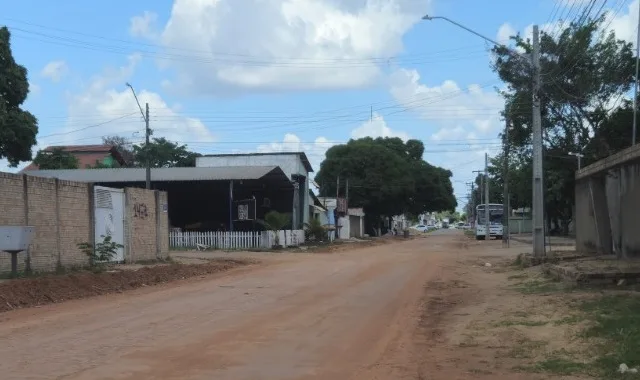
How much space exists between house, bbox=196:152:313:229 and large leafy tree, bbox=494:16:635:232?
17594 millimetres

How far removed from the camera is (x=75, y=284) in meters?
16.0

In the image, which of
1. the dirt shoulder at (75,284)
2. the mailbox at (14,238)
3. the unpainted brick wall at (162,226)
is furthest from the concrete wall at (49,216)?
the unpainted brick wall at (162,226)

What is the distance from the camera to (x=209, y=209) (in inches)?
2005

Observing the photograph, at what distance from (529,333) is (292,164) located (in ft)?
156

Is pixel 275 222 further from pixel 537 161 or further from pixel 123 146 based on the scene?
pixel 123 146

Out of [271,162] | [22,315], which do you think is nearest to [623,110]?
[271,162]

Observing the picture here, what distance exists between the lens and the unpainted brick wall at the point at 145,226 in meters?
24.5

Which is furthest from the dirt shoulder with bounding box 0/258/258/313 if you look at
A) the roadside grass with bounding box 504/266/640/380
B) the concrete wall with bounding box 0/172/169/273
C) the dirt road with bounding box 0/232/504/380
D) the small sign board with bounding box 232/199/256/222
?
the small sign board with bounding box 232/199/256/222

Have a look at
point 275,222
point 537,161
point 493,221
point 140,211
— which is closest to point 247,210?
point 275,222

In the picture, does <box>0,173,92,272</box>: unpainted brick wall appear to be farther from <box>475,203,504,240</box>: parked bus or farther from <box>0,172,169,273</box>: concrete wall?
<box>475,203,504,240</box>: parked bus

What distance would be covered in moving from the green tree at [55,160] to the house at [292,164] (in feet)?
46.6

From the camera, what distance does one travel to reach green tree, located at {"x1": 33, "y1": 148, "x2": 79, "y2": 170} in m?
64.2

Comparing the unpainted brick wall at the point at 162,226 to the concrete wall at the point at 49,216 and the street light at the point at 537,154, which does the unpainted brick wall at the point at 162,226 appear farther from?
the street light at the point at 537,154

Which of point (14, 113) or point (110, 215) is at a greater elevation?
point (14, 113)
